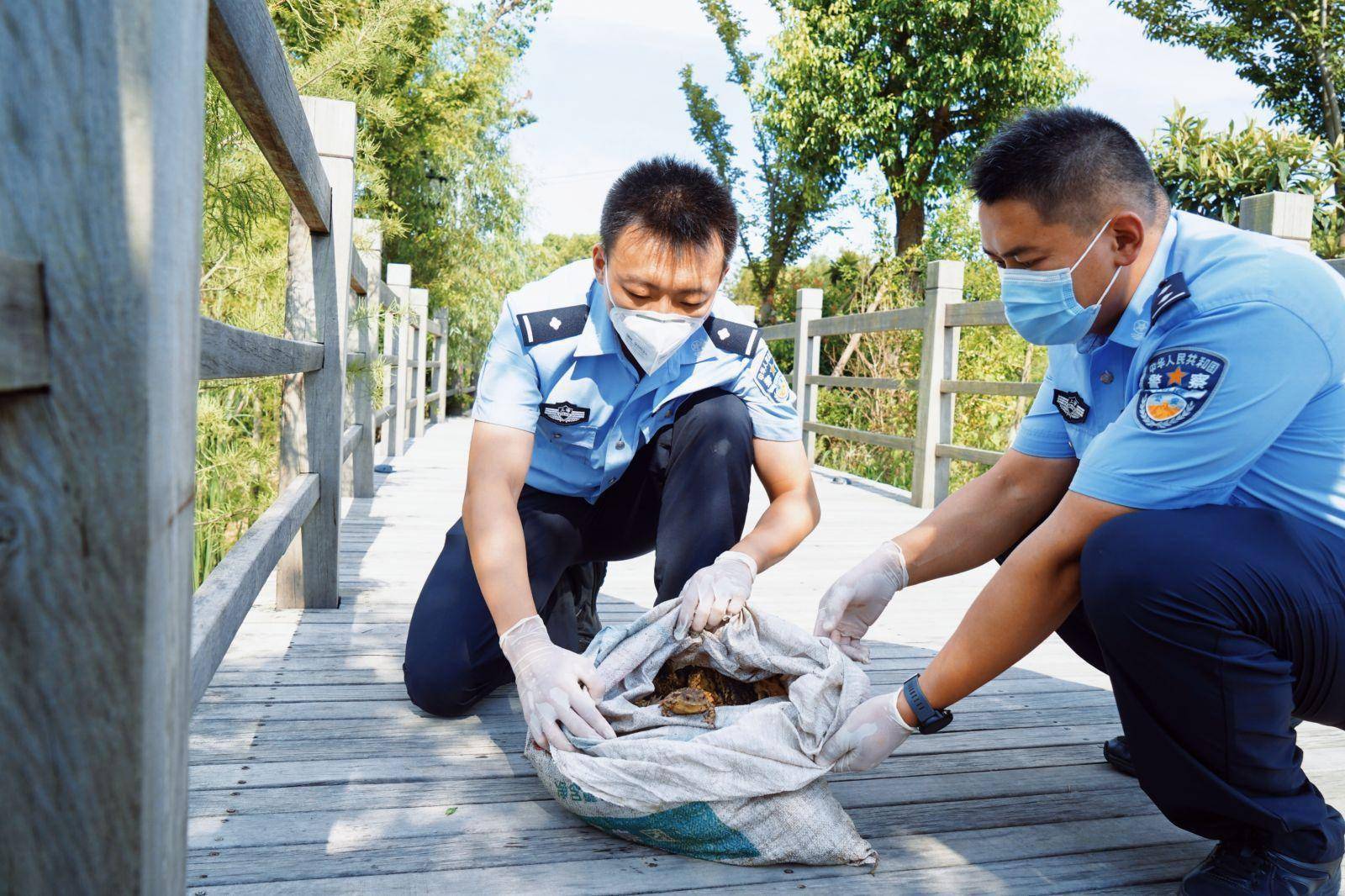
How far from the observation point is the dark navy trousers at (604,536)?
1.87 meters

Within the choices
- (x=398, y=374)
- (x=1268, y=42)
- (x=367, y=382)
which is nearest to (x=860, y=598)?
(x=367, y=382)

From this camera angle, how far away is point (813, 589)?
3227 millimetres

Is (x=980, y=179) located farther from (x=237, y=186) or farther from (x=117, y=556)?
Answer: (x=237, y=186)

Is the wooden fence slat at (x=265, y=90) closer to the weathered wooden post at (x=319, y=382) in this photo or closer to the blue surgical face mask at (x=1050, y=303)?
the weathered wooden post at (x=319, y=382)

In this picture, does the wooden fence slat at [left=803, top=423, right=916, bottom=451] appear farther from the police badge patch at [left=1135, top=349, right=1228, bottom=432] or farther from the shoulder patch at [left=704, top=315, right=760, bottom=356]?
the police badge patch at [left=1135, top=349, right=1228, bottom=432]

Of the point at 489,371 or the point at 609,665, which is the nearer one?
the point at 609,665

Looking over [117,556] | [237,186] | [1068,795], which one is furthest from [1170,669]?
[237,186]

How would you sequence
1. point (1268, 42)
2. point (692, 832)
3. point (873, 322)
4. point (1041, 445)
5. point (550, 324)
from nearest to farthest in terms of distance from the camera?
point (692, 832) → point (1041, 445) → point (550, 324) → point (873, 322) → point (1268, 42)

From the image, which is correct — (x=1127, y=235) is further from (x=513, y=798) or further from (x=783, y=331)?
(x=783, y=331)

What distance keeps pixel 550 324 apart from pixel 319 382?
964mm

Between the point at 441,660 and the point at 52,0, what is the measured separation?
1.44m

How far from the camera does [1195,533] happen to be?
1289mm

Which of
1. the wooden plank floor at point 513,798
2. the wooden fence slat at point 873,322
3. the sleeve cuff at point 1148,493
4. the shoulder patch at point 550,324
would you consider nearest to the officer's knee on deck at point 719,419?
the shoulder patch at point 550,324

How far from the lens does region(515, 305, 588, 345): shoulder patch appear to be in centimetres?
189
